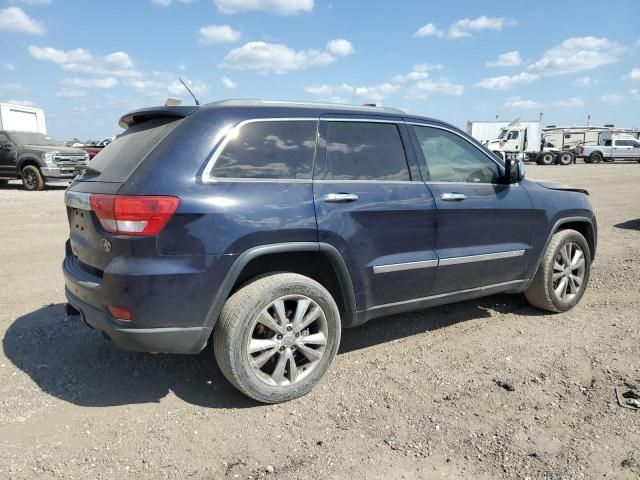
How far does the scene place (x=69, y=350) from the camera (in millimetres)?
3830

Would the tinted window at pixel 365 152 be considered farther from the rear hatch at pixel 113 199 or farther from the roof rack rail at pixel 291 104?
the rear hatch at pixel 113 199

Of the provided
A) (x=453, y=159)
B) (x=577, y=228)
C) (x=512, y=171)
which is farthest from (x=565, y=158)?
(x=453, y=159)

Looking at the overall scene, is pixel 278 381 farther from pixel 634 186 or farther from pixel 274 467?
pixel 634 186

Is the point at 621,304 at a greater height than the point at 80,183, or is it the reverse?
the point at 80,183

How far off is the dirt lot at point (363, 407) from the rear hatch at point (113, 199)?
0.87m

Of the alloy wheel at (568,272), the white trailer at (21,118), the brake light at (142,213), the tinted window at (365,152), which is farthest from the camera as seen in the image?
the white trailer at (21,118)

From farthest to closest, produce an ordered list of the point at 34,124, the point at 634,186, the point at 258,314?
the point at 34,124
the point at 634,186
the point at 258,314

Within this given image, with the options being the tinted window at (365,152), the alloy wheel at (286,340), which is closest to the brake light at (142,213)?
the alloy wheel at (286,340)

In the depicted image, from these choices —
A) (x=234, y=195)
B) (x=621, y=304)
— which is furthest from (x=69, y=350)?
(x=621, y=304)

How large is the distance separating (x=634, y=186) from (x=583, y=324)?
16623 mm

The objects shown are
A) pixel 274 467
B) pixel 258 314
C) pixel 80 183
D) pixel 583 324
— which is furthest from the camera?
pixel 583 324

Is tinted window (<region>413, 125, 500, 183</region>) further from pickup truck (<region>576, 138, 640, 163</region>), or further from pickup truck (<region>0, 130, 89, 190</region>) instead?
pickup truck (<region>576, 138, 640, 163</region>)

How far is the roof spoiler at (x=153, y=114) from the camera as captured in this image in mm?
3039

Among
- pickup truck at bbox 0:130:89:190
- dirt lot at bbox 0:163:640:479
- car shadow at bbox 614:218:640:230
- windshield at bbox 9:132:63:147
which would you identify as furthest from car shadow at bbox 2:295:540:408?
windshield at bbox 9:132:63:147
